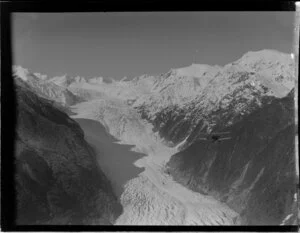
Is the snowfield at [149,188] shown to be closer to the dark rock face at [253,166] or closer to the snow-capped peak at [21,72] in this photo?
the dark rock face at [253,166]

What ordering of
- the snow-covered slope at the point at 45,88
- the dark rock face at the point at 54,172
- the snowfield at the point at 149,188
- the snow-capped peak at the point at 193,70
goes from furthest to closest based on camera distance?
the snow-capped peak at the point at 193,70
the snow-covered slope at the point at 45,88
the snowfield at the point at 149,188
the dark rock face at the point at 54,172

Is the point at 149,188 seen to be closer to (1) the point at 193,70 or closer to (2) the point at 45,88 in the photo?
(1) the point at 193,70

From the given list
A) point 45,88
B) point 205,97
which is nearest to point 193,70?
point 205,97

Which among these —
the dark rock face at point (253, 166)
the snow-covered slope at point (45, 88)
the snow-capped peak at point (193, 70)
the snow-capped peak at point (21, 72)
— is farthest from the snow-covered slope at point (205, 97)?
the snow-capped peak at point (21, 72)

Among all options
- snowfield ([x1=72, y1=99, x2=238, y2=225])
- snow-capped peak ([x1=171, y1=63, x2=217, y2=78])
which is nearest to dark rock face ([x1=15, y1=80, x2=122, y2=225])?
snowfield ([x1=72, y1=99, x2=238, y2=225])

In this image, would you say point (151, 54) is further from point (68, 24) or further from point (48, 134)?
point (48, 134)

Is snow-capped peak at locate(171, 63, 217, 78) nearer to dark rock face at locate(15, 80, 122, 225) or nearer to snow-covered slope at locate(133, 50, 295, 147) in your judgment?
snow-covered slope at locate(133, 50, 295, 147)
